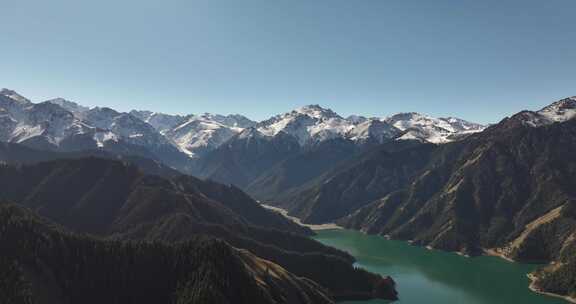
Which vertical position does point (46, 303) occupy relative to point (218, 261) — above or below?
below

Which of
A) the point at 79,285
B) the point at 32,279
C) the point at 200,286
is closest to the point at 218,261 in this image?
the point at 200,286

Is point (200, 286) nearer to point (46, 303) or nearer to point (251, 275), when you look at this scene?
point (251, 275)

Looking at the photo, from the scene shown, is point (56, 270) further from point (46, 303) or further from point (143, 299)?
point (143, 299)

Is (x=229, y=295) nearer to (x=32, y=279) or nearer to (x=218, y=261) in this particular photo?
(x=218, y=261)

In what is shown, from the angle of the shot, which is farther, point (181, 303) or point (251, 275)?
point (251, 275)

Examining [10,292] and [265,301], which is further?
[265,301]

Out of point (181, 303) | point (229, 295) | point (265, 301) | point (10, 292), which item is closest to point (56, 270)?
point (10, 292)

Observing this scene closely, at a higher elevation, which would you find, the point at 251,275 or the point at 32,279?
the point at 251,275

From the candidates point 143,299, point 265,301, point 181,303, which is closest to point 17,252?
point 143,299
